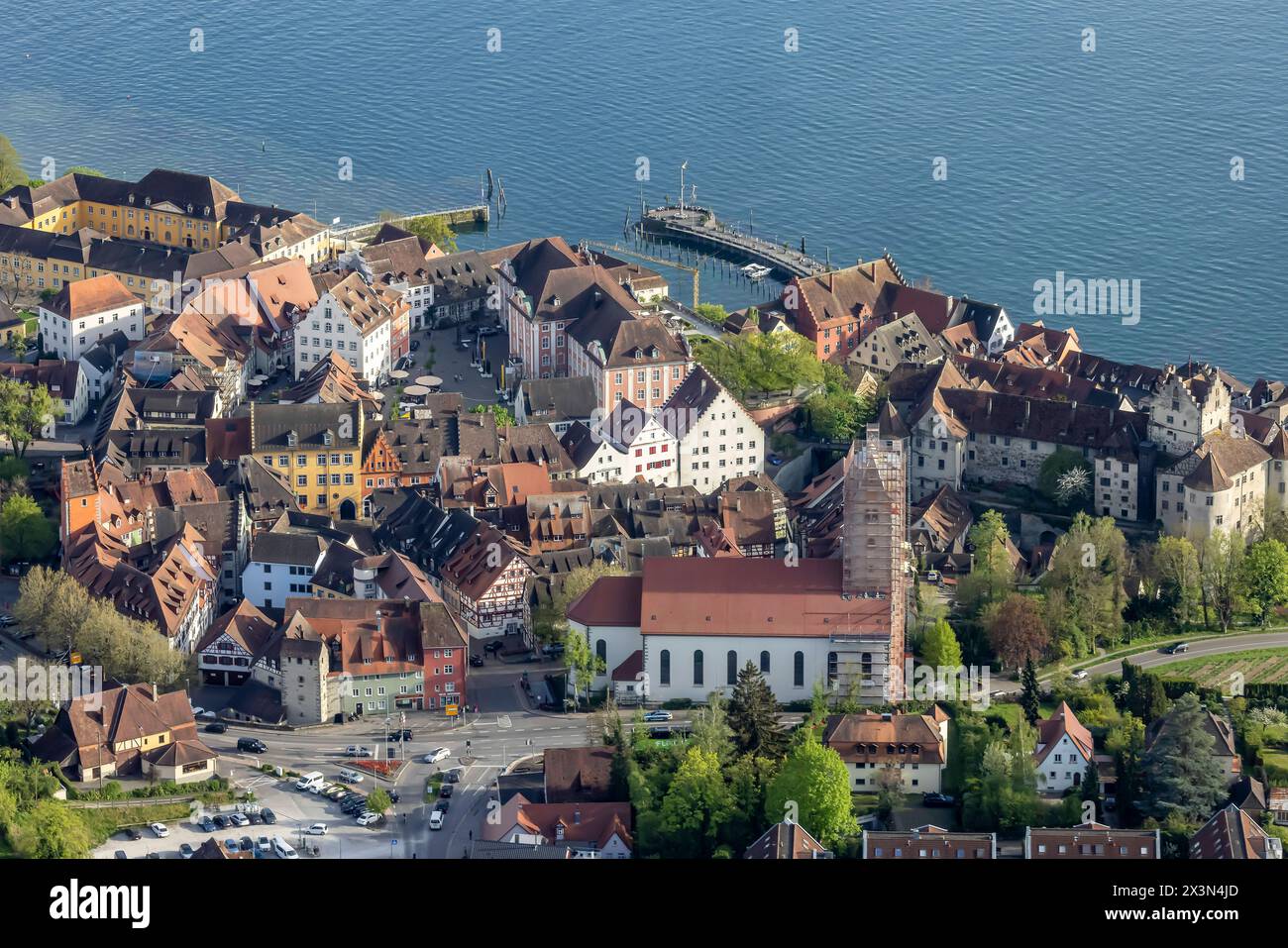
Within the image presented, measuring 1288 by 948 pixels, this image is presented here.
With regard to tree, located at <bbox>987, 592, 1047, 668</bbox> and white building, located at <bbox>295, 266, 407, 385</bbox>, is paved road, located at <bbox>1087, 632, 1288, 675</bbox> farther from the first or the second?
white building, located at <bbox>295, 266, 407, 385</bbox>

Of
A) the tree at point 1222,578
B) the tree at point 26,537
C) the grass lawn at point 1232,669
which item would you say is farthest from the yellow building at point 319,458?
the tree at point 1222,578

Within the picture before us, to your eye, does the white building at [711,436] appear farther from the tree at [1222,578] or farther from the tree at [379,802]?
the tree at [379,802]

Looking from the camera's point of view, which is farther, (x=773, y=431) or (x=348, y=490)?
(x=773, y=431)

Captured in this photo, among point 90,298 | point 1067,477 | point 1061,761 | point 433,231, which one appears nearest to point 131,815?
point 1061,761

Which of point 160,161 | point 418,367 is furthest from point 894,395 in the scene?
point 160,161

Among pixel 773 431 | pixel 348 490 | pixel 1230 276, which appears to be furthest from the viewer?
pixel 1230 276

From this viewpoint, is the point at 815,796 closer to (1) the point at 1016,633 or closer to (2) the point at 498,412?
(1) the point at 1016,633
